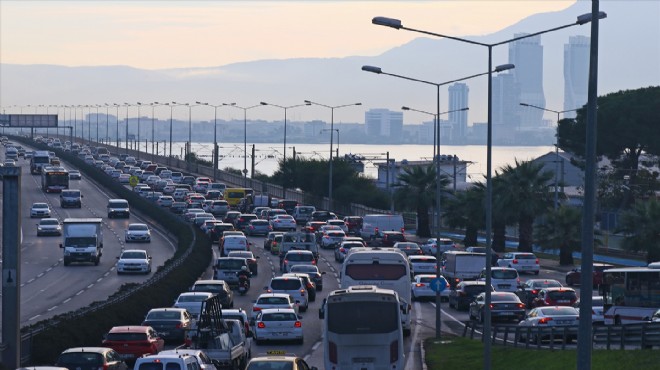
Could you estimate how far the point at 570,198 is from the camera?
4178 inches

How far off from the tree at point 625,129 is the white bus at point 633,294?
56994 mm

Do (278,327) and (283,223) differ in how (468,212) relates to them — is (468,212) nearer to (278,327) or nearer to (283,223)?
(283,223)

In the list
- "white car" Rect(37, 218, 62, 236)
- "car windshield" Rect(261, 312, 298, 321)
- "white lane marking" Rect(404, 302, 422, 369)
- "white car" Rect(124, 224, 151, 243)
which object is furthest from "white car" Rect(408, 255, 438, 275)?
"white car" Rect(37, 218, 62, 236)

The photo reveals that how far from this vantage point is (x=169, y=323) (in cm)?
3619

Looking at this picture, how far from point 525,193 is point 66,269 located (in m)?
26.8

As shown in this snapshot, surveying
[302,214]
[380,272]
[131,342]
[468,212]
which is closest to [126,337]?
[131,342]

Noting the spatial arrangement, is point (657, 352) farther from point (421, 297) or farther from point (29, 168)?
point (29, 168)

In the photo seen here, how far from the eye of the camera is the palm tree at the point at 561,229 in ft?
231

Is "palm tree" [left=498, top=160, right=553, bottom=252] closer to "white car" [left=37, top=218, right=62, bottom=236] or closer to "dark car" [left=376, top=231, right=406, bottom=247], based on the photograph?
"dark car" [left=376, top=231, right=406, bottom=247]

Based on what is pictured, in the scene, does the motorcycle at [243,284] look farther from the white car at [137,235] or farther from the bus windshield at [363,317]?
the bus windshield at [363,317]

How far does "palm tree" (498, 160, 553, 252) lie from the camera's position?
75.1 meters

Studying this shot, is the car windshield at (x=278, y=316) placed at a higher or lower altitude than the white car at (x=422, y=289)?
higher

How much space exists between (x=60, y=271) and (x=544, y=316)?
107 ft

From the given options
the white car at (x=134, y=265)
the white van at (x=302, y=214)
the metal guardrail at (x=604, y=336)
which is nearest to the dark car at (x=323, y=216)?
the white van at (x=302, y=214)
